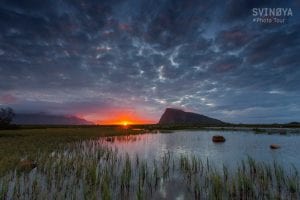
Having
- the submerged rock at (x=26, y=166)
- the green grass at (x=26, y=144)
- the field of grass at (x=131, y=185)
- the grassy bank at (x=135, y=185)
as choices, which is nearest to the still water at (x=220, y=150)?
the field of grass at (x=131, y=185)

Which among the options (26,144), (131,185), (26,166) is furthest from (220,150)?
(26,144)

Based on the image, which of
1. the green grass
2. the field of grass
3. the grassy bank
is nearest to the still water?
the field of grass

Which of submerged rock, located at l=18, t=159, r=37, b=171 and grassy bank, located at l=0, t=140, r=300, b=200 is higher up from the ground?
submerged rock, located at l=18, t=159, r=37, b=171

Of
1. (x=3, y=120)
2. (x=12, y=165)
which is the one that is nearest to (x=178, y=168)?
(x=12, y=165)

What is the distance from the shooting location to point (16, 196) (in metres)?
13.3

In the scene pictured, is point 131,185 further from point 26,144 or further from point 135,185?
point 26,144

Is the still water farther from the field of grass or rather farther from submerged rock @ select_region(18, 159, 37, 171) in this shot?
submerged rock @ select_region(18, 159, 37, 171)

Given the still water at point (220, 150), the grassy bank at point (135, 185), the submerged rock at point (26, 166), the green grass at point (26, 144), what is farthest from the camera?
the still water at point (220, 150)

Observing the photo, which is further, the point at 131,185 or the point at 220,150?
the point at 220,150

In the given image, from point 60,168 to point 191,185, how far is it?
12508 mm

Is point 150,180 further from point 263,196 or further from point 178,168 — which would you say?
point 263,196

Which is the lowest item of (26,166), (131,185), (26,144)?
(131,185)

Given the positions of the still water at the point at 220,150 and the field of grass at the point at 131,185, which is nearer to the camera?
the field of grass at the point at 131,185

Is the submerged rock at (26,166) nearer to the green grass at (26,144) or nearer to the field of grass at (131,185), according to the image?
the field of grass at (131,185)
